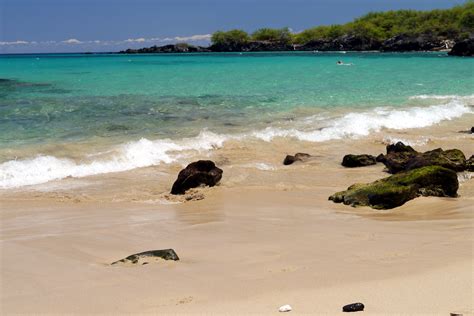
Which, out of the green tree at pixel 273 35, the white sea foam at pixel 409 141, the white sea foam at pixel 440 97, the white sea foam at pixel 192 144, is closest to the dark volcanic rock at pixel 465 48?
the white sea foam at pixel 440 97

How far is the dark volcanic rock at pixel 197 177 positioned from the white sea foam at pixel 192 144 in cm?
175

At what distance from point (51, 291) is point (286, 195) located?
5.16 meters

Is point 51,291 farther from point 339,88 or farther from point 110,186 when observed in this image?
point 339,88

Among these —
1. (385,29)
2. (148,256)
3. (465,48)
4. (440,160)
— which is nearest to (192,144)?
(440,160)

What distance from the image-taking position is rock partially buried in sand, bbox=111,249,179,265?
5438 millimetres

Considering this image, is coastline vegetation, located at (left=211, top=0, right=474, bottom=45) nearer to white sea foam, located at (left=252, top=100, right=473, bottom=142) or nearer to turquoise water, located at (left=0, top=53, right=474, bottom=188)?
turquoise water, located at (left=0, top=53, right=474, bottom=188)

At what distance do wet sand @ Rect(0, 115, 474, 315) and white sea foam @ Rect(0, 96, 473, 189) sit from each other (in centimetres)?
71

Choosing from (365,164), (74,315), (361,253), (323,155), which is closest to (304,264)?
(361,253)

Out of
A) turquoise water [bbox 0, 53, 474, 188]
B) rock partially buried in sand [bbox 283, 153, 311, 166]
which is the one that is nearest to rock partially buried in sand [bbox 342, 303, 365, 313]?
rock partially buried in sand [bbox 283, 153, 311, 166]

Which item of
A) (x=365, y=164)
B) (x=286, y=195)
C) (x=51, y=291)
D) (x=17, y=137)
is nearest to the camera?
(x=51, y=291)

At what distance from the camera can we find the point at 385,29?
486ft

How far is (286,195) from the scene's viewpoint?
9203mm

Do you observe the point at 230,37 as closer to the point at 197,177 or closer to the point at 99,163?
the point at 99,163

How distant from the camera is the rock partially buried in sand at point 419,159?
9.81 m
